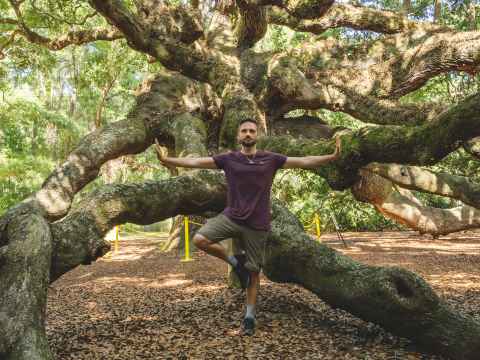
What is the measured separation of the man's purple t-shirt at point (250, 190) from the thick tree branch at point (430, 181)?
13.2 ft

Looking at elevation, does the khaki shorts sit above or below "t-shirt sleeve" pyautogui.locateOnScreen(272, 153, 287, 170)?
below

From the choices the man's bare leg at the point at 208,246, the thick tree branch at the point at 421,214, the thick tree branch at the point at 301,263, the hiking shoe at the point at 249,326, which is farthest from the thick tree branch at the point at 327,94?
the hiking shoe at the point at 249,326

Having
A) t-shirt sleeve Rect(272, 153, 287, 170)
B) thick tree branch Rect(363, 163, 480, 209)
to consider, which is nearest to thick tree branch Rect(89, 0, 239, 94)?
thick tree branch Rect(363, 163, 480, 209)

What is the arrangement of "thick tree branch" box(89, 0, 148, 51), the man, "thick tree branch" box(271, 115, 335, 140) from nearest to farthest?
1. the man
2. "thick tree branch" box(89, 0, 148, 51)
3. "thick tree branch" box(271, 115, 335, 140)

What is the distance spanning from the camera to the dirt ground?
3.82 m

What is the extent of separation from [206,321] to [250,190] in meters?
1.83

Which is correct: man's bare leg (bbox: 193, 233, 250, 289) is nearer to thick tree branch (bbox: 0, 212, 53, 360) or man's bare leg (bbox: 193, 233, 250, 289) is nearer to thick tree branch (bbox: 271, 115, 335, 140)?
thick tree branch (bbox: 0, 212, 53, 360)

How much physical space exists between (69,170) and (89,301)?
2.15m

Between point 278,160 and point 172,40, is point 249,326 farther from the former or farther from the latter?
point 172,40

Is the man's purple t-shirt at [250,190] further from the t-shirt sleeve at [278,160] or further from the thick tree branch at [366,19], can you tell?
the thick tree branch at [366,19]

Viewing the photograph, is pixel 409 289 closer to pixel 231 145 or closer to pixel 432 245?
pixel 231 145

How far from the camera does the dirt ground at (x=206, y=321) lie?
3824 millimetres

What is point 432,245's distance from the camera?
13648mm

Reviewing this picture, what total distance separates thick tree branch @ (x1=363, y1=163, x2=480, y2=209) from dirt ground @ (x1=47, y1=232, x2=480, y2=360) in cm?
155
